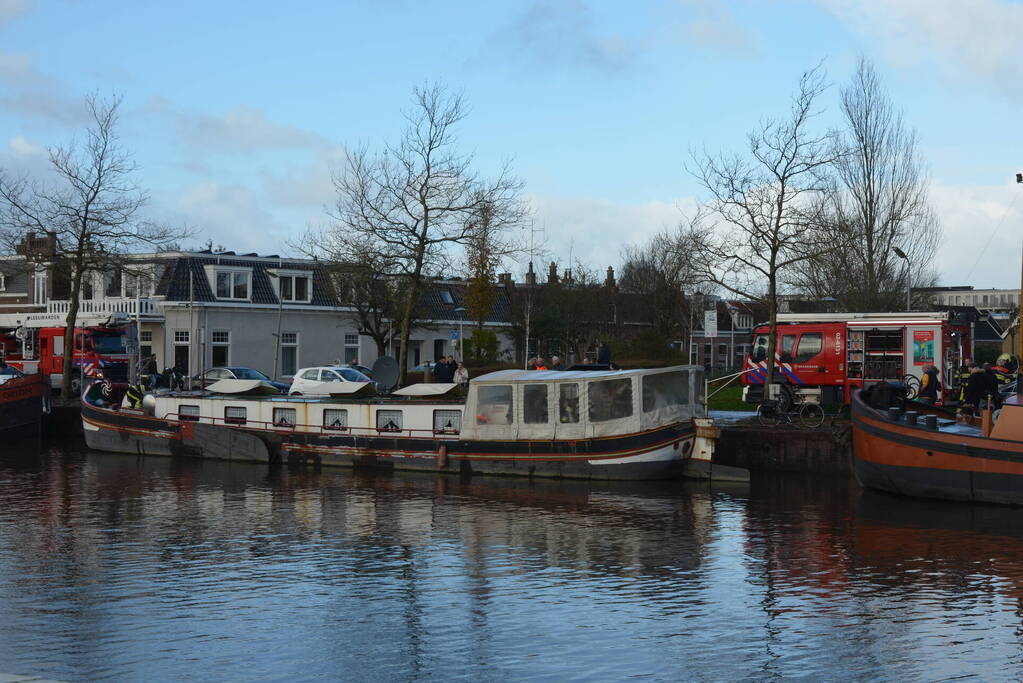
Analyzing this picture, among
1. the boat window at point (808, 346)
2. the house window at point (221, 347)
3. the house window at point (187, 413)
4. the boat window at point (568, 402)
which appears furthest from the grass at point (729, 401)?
the house window at point (221, 347)

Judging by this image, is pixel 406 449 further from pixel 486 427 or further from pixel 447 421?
pixel 486 427

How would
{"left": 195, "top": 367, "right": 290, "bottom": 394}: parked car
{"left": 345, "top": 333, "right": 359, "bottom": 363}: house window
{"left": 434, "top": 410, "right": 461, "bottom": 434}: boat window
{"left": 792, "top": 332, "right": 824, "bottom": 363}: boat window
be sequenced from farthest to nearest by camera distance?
1. {"left": 345, "top": 333, "right": 359, "bottom": 363}: house window
2. {"left": 195, "top": 367, "right": 290, "bottom": 394}: parked car
3. {"left": 792, "top": 332, "right": 824, "bottom": 363}: boat window
4. {"left": 434, "top": 410, "right": 461, "bottom": 434}: boat window

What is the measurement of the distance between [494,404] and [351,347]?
37.2 m

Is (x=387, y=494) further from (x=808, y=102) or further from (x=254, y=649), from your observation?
(x=808, y=102)

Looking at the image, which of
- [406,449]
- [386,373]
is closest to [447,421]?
[406,449]

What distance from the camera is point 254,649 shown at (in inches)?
489

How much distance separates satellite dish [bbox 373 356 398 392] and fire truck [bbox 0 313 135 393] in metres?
12.3

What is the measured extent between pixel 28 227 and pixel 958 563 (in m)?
36.8

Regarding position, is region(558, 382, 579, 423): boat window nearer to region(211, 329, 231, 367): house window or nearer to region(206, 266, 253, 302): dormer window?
region(211, 329, 231, 367): house window

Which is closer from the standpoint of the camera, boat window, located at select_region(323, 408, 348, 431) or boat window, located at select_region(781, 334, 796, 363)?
boat window, located at select_region(323, 408, 348, 431)

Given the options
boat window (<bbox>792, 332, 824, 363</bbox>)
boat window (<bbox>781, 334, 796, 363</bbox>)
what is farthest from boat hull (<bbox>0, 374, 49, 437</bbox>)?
boat window (<bbox>792, 332, 824, 363</bbox>)

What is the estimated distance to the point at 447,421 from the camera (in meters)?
30.8

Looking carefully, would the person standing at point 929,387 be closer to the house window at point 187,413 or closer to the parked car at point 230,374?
the house window at point 187,413

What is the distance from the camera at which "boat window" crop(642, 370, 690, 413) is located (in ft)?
89.8
